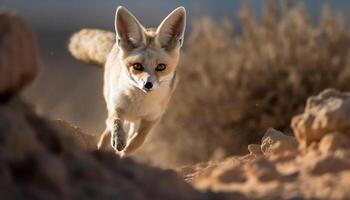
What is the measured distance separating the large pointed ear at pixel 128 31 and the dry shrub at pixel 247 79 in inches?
202

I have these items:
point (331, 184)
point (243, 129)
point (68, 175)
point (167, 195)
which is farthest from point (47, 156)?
point (243, 129)

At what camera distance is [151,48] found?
797cm

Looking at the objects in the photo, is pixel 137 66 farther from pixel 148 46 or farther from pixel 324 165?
pixel 324 165

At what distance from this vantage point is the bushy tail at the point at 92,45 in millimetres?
9242

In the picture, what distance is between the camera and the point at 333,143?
161 inches

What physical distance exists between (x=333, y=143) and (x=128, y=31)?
422cm

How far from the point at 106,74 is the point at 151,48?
A: 2.95 ft

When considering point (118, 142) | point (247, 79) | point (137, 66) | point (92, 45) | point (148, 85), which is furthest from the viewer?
point (247, 79)

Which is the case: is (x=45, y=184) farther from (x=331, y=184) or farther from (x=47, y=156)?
(x=331, y=184)

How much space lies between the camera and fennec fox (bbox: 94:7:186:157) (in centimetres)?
765

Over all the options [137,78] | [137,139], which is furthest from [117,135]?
[137,78]

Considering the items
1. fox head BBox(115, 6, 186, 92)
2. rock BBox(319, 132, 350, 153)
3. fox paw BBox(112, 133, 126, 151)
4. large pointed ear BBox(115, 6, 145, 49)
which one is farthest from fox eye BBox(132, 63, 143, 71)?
rock BBox(319, 132, 350, 153)

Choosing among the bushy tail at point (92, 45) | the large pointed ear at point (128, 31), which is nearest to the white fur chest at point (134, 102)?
the large pointed ear at point (128, 31)

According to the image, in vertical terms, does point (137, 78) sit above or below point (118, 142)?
above
